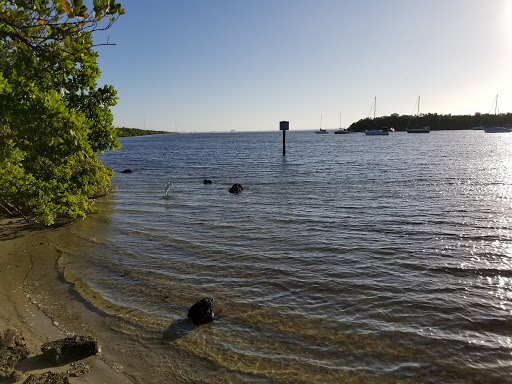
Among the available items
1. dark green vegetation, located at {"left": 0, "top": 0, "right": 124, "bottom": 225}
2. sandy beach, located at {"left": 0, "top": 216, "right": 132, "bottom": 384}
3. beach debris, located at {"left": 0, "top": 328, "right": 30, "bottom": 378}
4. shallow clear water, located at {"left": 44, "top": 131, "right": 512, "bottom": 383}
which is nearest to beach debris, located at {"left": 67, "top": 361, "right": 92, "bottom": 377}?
sandy beach, located at {"left": 0, "top": 216, "right": 132, "bottom": 384}

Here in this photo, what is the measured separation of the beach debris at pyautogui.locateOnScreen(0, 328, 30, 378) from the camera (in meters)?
4.78

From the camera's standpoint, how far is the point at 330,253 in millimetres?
10719

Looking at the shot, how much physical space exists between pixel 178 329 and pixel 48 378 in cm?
234

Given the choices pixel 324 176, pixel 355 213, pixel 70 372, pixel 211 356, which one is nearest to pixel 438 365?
pixel 211 356

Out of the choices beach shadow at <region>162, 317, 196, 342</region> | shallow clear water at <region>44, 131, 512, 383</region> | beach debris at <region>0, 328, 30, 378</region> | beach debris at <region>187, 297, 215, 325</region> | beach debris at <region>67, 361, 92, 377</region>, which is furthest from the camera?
beach debris at <region>187, 297, 215, 325</region>

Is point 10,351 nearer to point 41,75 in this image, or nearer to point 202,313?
point 202,313

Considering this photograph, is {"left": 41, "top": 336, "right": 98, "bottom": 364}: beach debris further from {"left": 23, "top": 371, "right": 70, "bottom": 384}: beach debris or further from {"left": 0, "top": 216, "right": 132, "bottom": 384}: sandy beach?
{"left": 23, "top": 371, "right": 70, "bottom": 384}: beach debris

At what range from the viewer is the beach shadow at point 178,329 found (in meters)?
6.25

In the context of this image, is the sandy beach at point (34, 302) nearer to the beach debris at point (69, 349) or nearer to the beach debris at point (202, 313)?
the beach debris at point (69, 349)

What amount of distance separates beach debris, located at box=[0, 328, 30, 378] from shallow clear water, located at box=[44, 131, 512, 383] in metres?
1.35

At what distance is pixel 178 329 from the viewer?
6516 millimetres

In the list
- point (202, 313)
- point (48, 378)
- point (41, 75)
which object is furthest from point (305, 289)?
point (41, 75)

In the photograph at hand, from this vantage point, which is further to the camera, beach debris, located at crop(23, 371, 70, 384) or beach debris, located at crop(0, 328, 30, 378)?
beach debris, located at crop(0, 328, 30, 378)

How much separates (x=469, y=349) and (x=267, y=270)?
4.83 metres
